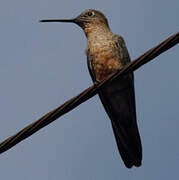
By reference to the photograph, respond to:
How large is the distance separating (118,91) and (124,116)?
0.44 meters

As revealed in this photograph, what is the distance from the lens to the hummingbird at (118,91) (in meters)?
8.05

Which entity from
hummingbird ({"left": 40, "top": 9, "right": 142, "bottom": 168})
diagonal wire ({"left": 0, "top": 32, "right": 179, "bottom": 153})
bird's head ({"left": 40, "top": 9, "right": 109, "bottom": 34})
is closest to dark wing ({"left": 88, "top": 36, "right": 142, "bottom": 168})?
hummingbird ({"left": 40, "top": 9, "right": 142, "bottom": 168})

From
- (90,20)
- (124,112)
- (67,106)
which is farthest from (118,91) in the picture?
(67,106)

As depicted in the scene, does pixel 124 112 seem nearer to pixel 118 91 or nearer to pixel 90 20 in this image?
pixel 118 91

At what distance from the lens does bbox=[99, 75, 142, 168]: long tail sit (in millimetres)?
8000

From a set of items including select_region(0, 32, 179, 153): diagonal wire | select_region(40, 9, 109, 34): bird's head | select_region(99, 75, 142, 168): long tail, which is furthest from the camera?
select_region(40, 9, 109, 34): bird's head

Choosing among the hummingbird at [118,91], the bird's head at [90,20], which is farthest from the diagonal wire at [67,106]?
the bird's head at [90,20]

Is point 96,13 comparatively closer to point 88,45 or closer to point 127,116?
point 88,45

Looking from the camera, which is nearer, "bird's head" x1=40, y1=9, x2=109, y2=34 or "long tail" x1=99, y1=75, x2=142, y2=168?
"long tail" x1=99, y1=75, x2=142, y2=168

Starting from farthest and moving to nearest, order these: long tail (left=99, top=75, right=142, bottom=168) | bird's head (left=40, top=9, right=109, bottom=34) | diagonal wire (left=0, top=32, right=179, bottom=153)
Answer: bird's head (left=40, top=9, right=109, bottom=34) → long tail (left=99, top=75, right=142, bottom=168) → diagonal wire (left=0, top=32, right=179, bottom=153)

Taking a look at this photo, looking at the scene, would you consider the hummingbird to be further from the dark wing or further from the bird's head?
the bird's head

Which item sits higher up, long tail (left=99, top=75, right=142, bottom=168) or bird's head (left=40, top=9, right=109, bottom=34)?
bird's head (left=40, top=9, right=109, bottom=34)

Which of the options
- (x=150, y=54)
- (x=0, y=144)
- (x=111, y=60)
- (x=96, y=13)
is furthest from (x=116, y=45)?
(x=0, y=144)

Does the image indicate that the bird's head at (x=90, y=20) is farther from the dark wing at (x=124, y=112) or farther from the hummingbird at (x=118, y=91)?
the dark wing at (x=124, y=112)
